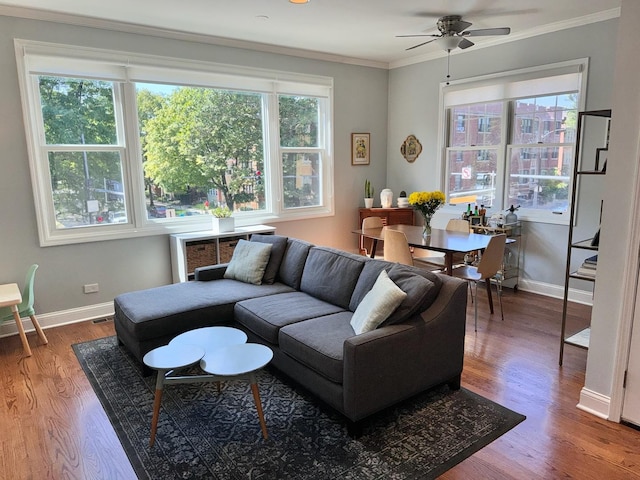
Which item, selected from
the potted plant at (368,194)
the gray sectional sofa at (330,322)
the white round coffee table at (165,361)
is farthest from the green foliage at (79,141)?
the potted plant at (368,194)

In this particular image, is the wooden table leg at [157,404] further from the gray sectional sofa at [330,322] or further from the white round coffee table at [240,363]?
the gray sectional sofa at [330,322]

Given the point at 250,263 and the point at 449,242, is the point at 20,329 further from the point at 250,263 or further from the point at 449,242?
the point at 449,242

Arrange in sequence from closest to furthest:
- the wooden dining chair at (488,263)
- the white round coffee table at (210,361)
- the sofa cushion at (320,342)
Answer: the white round coffee table at (210,361), the sofa cushion at (320,342), the wooden dining chair at (488,263)

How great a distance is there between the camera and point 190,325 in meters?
3.18

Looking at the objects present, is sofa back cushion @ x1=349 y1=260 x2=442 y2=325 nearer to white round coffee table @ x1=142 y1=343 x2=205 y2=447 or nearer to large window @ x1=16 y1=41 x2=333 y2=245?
white round coffee table @ x1=142 y1=343 x2=205 y2=447

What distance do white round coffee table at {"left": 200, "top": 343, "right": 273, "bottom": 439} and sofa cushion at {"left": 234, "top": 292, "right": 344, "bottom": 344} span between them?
39cm

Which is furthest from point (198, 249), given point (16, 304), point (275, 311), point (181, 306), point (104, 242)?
point (275, 311)

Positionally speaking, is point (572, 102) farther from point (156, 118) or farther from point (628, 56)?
point (156, 118)

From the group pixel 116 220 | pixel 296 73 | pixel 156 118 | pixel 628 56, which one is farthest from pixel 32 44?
pixel 628 56

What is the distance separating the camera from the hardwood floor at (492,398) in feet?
6.98

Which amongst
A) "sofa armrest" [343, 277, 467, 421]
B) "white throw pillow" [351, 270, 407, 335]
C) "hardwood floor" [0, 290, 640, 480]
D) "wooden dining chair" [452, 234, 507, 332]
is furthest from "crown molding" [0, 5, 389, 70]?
"sofa armrest" [343, 277, 467, 421]

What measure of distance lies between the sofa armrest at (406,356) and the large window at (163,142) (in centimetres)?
304

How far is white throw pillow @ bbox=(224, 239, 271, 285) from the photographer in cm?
376

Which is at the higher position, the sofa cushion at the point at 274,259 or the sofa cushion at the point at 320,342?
the sofa cushion at the point at 274,259
